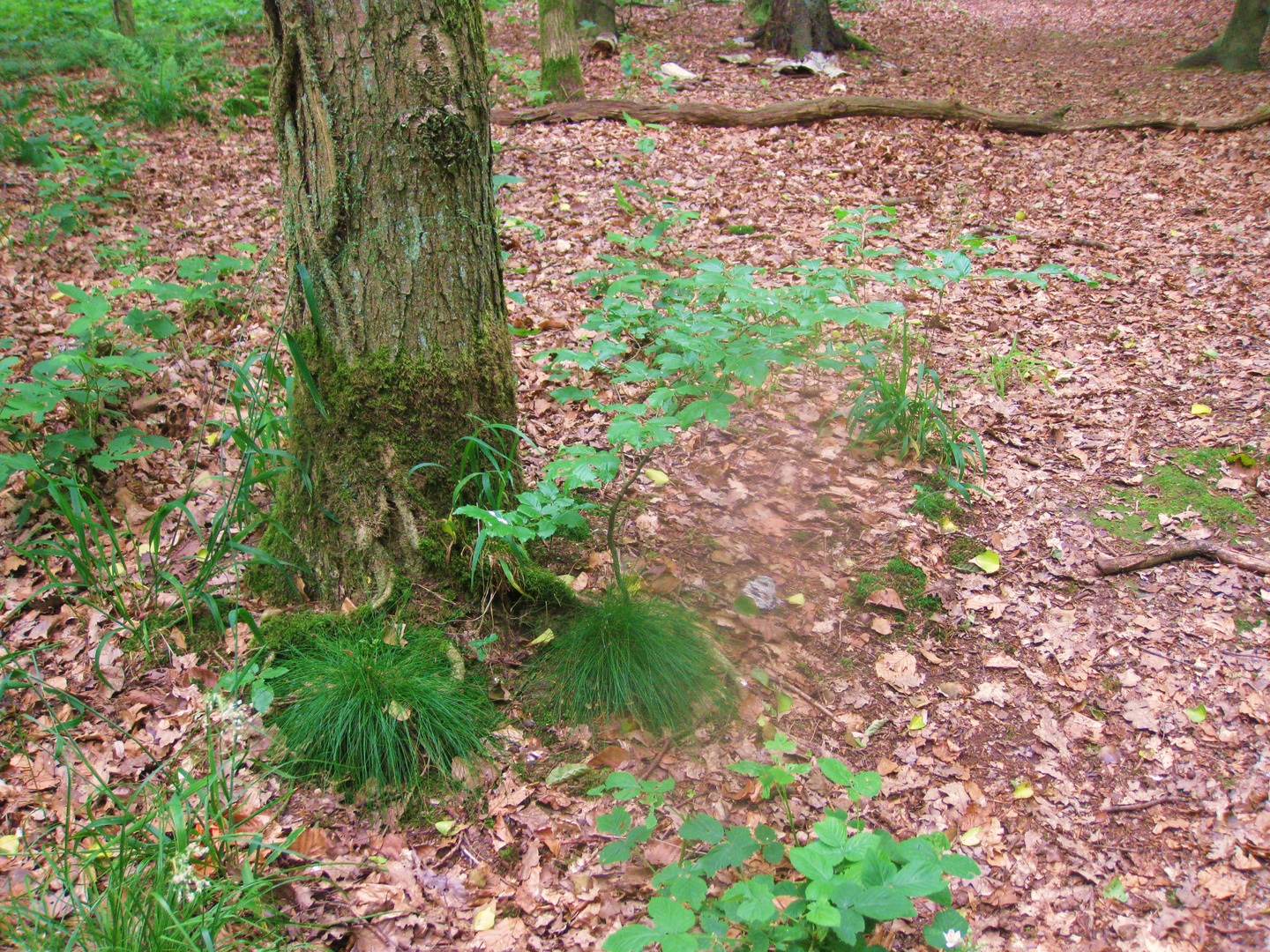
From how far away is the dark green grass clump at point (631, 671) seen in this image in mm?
2365

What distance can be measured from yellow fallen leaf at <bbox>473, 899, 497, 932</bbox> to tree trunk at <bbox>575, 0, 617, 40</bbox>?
11419 millimetres

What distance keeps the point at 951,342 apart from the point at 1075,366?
2.15 ft

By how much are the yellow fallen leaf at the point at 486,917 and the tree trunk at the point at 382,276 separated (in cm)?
102

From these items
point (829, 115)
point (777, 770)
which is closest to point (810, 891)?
point (777, 770)

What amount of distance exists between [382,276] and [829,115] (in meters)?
6.75

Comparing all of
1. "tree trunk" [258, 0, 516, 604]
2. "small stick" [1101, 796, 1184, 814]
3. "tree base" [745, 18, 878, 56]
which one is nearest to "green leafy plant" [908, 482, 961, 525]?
"small stick" [1101, 796, 1184, 814]

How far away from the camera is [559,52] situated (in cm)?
786

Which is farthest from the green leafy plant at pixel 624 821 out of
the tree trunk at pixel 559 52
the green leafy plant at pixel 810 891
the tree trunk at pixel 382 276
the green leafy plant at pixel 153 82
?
the green leafy plant at pixel 153 82

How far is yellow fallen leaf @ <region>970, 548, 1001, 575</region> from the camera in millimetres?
2984

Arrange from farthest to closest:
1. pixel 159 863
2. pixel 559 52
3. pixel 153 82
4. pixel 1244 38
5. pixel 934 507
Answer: pixel 1244 38, pixel 559 52, pixel 153 82, pixel 934 507, pixel 159 863

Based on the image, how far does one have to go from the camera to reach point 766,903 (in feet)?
4.97

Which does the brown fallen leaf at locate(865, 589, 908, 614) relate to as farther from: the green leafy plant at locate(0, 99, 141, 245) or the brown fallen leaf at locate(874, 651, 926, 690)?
the green leafy plant at locate(0, 99, 141, 245)

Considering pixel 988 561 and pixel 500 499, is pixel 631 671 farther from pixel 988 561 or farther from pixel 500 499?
pixel 988 561

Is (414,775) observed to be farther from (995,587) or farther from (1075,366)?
(1075,366)
